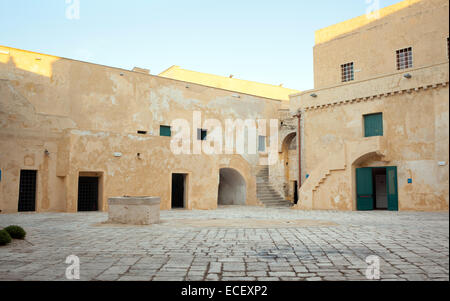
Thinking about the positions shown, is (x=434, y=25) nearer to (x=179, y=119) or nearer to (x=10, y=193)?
(x=179, y=119)

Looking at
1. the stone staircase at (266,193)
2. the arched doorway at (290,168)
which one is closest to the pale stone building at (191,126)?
the stone staircase at (266,193)

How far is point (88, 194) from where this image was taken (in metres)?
19.8

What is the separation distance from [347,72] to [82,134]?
1641 cm

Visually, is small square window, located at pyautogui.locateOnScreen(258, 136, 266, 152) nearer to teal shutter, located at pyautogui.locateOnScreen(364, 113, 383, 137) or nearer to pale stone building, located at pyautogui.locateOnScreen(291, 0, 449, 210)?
pale stone building, located at pyautogui.locateOnScreen(291, 0, 449, 210)

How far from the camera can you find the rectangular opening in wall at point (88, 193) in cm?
1966

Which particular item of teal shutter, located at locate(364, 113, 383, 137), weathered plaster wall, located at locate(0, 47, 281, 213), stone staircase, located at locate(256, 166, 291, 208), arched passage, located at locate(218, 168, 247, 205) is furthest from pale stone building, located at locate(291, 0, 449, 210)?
weathered plaster wall, located at locate(0, 47, 281, 213)

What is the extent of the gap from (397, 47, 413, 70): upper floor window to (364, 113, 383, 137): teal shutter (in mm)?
4098

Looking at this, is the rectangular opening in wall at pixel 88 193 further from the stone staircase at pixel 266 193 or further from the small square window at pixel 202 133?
the stone staircase at pixel 266 193

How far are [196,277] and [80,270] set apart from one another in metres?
A: 1.76

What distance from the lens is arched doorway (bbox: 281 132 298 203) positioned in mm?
27750

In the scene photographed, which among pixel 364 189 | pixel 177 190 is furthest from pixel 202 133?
pixel 364 189

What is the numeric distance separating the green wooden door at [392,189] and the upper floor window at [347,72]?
7.20 metres

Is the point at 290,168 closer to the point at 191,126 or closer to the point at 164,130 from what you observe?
the point at 191,126
